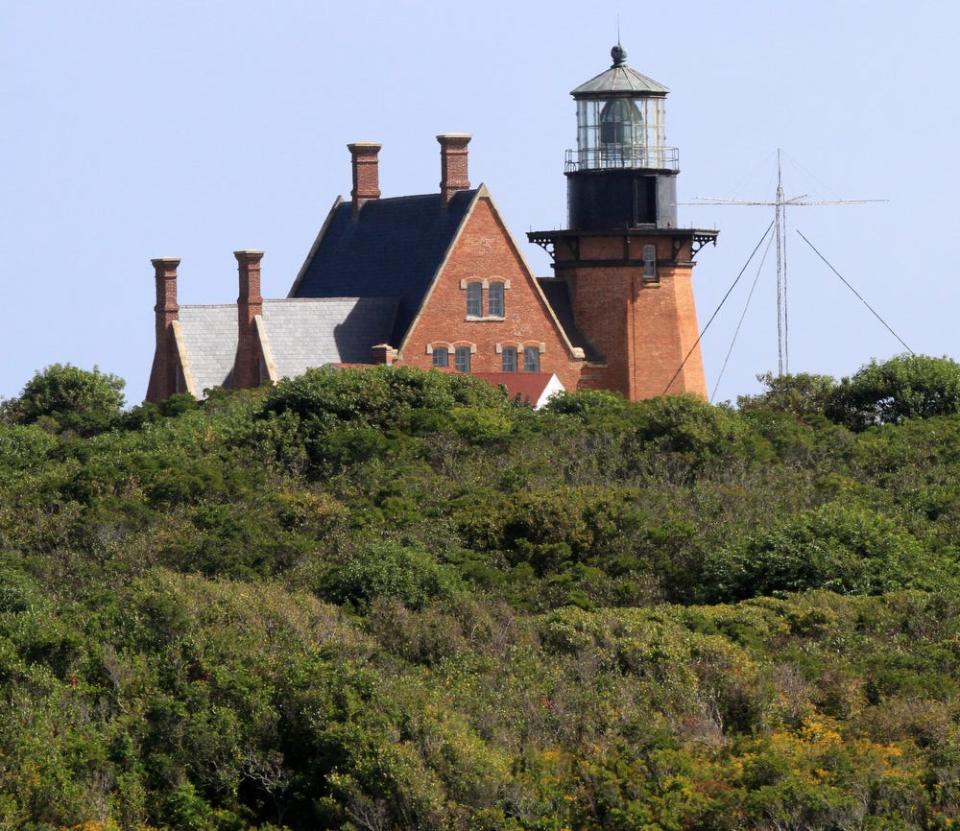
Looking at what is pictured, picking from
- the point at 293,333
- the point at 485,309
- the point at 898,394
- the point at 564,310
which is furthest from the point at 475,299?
the point at 898,394

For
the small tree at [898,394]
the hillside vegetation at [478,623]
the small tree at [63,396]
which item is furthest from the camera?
the small tree at [63,396]

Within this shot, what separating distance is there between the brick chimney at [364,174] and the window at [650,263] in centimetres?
918

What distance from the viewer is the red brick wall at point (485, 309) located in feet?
200

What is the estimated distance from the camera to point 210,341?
60656 millimetres

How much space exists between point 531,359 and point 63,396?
1171 centimetres

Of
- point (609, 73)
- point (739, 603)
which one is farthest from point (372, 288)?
point (739, 603)

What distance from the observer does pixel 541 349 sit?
61.4 metres

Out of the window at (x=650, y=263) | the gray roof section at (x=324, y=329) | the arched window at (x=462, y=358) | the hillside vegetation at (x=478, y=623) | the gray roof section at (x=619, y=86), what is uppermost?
the gray roof section at (x=619, y=86)

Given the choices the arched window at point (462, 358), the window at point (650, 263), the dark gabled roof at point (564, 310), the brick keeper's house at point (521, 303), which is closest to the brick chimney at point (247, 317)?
the brick keeper's house at point (521, 303)

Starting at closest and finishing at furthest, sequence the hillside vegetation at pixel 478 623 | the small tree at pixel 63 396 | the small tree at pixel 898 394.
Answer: the hillside vegetation at pixel 478 623
the small tree at pixel 898 394
the small tree at pixel 63 396

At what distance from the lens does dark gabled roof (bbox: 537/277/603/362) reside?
62406 mm

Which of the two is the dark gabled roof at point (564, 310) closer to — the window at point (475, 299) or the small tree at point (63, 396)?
the window at point (475, 299)

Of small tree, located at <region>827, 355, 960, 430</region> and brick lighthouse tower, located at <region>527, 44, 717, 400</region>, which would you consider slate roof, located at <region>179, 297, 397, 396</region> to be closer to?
brick lighthouse tower, located at <region>527, 44, 717, 400</region>

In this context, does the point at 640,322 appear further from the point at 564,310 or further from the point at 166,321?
the point at 166,321
